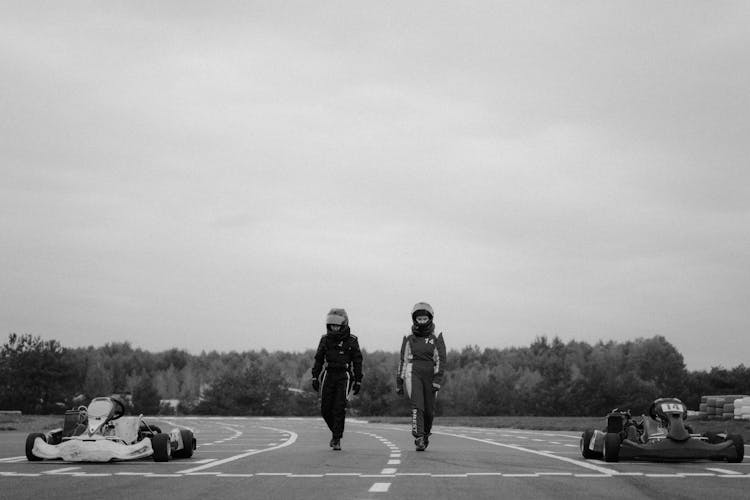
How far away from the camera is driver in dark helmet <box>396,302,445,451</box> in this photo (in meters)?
20.7

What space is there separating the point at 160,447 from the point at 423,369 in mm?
6299

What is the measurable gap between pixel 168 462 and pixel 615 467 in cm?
662

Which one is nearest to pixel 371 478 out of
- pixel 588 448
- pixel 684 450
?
pixel 588 448

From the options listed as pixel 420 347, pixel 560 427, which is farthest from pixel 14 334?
pixel 420 347

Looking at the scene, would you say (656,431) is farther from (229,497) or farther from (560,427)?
(560,427)

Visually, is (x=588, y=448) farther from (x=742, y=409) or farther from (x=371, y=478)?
(x=742, y=409)

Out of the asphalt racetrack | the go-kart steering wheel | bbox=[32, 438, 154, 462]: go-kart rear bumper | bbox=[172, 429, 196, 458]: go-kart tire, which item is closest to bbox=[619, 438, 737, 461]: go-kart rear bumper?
the asphalt racetrack

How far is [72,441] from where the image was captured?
15.9 metres

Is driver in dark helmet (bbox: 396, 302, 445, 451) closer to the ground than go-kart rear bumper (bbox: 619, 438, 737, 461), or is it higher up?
higher up

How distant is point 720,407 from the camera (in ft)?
143

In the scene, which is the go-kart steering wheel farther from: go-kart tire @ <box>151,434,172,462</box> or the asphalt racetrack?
the asphalt racetrack

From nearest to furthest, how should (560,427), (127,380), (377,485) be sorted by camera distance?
(377,485) < (560,427) < (127,380)

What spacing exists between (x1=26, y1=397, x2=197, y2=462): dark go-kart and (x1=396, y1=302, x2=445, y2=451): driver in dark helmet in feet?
16.1

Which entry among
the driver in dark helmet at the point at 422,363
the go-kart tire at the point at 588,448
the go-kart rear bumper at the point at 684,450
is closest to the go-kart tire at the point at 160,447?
the driver in dark helmet at the point at 422,363
